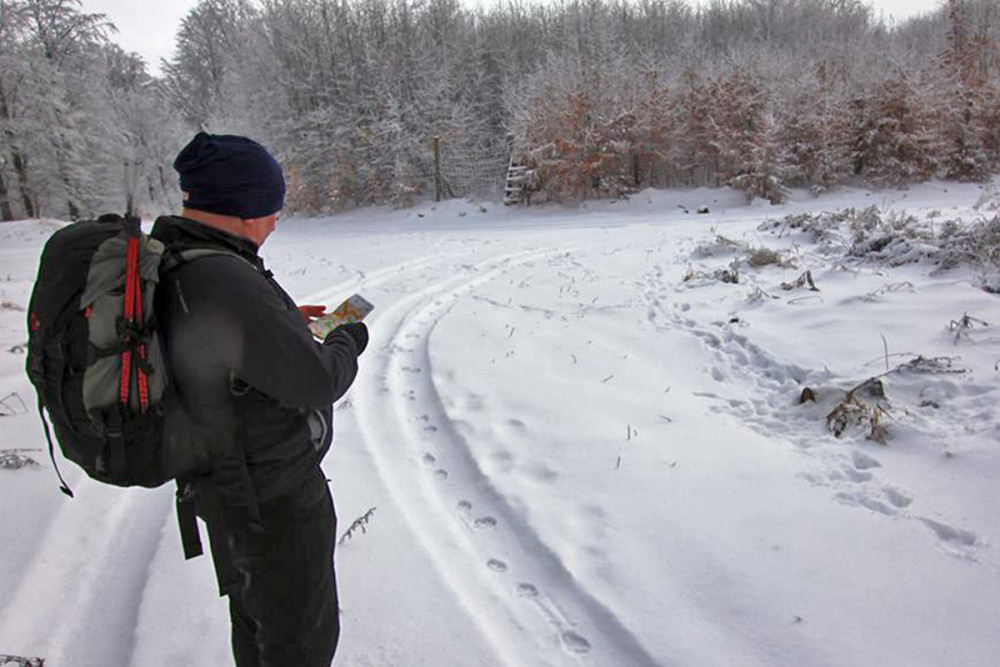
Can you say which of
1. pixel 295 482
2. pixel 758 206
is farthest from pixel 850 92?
pixel 295 482

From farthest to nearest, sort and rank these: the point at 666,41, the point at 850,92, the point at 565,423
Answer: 1. the point at 666,41
2. the point at 850,92
3. the point at 565,423

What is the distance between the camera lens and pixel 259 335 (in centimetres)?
142

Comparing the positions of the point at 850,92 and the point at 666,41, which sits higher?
the point at 666,41

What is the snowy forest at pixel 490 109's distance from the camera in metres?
18.6

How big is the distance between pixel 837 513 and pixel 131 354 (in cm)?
314

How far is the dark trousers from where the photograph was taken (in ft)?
5.23

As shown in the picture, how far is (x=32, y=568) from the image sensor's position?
2746 mm

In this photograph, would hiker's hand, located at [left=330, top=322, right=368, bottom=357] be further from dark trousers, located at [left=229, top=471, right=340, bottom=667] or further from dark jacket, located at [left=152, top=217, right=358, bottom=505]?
dark trousers, located at [left=229, top=471, right=340, bottom=667]

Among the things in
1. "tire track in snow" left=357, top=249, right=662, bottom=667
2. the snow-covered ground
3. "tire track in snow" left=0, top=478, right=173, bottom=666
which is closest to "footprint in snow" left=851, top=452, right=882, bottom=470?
→ the snow-covered ground

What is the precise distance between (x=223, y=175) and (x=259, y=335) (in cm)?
48

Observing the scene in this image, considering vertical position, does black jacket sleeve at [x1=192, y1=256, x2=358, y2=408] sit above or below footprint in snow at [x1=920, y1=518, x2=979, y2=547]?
above

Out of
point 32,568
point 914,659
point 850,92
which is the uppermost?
point 850,92

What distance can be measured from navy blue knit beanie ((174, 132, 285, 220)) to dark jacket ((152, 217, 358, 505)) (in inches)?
3.1

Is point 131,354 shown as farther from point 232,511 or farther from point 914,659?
point 914,659
